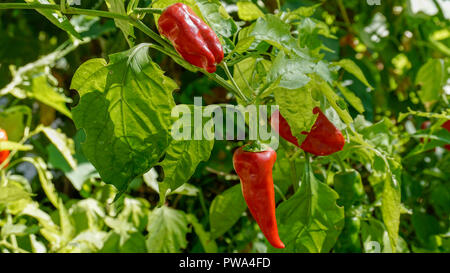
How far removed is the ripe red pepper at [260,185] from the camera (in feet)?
1.90

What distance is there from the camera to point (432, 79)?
94 cm

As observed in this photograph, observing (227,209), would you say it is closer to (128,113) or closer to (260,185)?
(260,185)

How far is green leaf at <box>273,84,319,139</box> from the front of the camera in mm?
513

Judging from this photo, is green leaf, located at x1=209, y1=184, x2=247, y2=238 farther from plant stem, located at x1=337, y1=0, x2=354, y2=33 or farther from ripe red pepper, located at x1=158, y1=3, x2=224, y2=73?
plant stem, located at x1=337, y1=0, x2=354, y2=33

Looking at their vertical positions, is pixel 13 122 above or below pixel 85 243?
above

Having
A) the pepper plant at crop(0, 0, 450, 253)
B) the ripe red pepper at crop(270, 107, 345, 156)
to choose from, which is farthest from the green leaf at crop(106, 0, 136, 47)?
the ripe red pepper at crop(270, 107, 345, 156)

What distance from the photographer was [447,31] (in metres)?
1.25

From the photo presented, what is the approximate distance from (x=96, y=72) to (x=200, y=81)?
602 millimetres

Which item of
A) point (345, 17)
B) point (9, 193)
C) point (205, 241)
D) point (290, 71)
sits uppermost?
point (345, 17)

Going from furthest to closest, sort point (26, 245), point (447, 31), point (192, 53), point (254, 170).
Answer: point (447, 31)
point (26, 245)
point (254, 170)
point (192, 53)

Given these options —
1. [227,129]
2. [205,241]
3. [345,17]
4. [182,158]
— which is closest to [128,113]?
[182,158]

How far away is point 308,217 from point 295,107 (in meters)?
0.19
